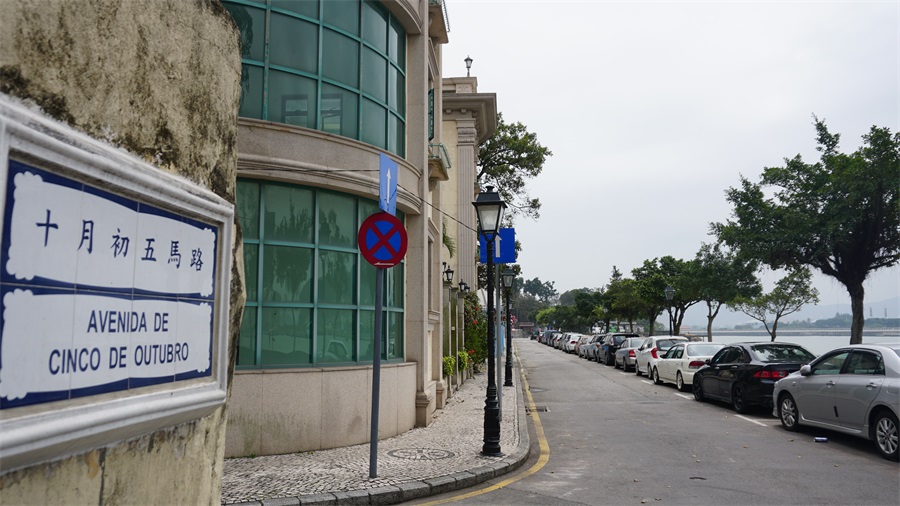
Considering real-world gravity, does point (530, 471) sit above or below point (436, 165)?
below

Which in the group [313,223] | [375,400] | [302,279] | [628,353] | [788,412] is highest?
[313,223]

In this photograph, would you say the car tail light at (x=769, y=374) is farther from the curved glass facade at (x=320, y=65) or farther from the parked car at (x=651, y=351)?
the parked car at (x=651, y=351)

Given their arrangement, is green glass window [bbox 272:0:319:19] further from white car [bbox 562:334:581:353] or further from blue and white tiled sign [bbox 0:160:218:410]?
white car [bbox 562:334:581:353]

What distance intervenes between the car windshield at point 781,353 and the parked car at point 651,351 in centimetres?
905

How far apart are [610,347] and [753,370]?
1962cm

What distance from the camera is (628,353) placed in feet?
95.1

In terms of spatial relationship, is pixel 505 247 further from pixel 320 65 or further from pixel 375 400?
pixel 375 400

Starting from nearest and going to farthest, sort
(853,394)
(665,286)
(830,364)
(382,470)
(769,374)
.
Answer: (382,470) < (853,394) < (830,364) < (769,374) < (665,286)

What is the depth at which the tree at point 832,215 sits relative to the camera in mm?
25203

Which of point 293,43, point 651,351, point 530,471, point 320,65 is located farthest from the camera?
point 651,351

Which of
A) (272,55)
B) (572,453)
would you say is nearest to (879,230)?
(572,453)

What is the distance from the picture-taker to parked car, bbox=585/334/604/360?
127ft

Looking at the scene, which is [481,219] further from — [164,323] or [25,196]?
[25,196]

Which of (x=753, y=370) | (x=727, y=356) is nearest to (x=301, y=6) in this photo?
(x=753, y=370)
